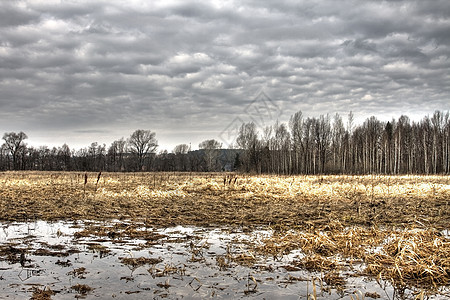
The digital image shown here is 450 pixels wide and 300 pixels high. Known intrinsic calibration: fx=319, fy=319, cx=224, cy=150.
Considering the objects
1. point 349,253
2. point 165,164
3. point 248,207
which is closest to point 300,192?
point 248,207

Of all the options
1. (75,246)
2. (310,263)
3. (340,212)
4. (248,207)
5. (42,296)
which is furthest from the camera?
(248,207)

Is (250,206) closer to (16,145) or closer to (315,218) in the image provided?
(315,218)

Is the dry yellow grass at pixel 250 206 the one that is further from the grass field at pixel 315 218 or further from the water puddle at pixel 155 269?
the water puddle at pixel 155 269

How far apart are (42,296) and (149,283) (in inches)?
51.7

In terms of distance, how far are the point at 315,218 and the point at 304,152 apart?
60.3 meters

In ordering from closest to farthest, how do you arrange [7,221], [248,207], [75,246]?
1. [75,246]
2. [7,221]
3. [248,207]

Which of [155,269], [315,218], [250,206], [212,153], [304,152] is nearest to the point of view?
[155,269]

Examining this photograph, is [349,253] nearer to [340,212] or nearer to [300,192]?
[340,212]

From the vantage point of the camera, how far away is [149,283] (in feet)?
14.7

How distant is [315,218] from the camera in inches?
407

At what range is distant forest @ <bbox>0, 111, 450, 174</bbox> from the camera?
5956 centimetres

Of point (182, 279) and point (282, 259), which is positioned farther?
point (282, 259)

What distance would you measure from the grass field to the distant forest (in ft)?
123

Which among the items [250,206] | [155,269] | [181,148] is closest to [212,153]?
[181,148]
